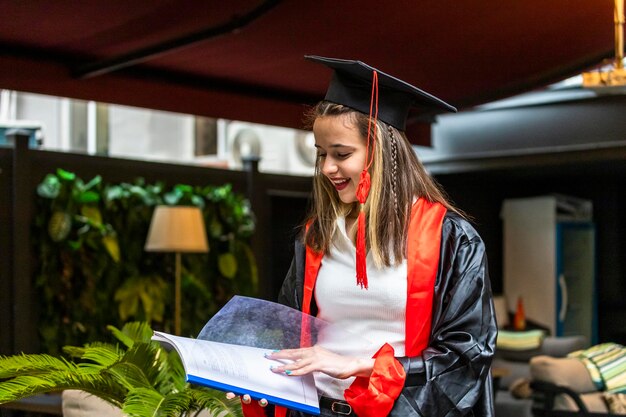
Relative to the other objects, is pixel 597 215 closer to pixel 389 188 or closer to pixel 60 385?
pixel 60 385

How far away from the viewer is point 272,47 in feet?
13.1

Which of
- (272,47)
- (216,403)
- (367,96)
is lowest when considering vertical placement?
(216,403)

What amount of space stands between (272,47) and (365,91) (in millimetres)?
2133

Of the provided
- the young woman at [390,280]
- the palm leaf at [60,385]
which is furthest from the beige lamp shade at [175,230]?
the young woman at [390,280]

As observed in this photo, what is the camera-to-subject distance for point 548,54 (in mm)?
4297

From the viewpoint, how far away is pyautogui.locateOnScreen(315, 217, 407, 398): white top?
188cm

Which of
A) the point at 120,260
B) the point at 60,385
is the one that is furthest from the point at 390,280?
the point at 120,260

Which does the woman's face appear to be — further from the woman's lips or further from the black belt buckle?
the black belt buckle

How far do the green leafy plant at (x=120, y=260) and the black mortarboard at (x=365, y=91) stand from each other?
4028 mm

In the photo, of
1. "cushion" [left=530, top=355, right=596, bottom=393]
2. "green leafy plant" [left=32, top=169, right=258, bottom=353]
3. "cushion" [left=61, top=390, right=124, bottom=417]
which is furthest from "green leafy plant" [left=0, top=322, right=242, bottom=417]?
"green leafy plant" [left=32, top=169, right=258, bottom=353]

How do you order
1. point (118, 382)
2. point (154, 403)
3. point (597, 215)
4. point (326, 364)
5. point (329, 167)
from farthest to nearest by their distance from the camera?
point (597, 215) → point (118, 382) → point (154, 403) → point (329, 167) → point (326, 364)

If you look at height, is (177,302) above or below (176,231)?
below

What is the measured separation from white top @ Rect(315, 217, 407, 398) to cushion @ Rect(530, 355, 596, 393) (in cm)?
347

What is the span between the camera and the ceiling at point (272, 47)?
11.4ft
